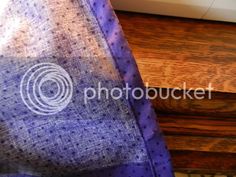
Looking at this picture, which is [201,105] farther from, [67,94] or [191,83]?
[67,94]

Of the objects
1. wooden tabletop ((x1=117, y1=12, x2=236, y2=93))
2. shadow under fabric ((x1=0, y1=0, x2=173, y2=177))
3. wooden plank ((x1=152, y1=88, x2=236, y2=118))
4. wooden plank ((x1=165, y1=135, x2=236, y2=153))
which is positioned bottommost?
shadow under fabric ((x1=0, y1=0, x2=173, y2=177))

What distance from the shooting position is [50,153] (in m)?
0.39

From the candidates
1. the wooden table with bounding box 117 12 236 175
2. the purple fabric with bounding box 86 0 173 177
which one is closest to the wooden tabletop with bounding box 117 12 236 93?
the wooden table with bounding box 117 12 236 175

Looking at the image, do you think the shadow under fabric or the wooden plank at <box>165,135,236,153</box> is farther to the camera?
the wooden plank at <box>165,135,236,153</box>

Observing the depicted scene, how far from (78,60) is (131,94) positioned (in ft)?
0.26

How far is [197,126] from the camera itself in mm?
534

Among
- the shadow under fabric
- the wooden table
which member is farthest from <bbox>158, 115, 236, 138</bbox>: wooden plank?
the shadow under fabric

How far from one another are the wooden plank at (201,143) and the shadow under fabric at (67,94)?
4.8 inches

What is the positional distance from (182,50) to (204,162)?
0.67 feet

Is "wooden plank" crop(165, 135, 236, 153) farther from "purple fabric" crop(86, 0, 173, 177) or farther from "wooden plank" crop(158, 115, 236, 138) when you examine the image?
"purple fabric" crop(86, 0, 173, 177)

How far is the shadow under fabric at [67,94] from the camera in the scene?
0.37 m

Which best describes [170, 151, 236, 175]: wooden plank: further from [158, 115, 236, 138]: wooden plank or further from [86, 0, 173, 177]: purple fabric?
[86, 0, 173, 177]: purple fabric

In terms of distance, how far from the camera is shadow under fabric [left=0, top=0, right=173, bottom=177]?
37 centimetres

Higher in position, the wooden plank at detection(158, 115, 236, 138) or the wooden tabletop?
the wooden tabletop
